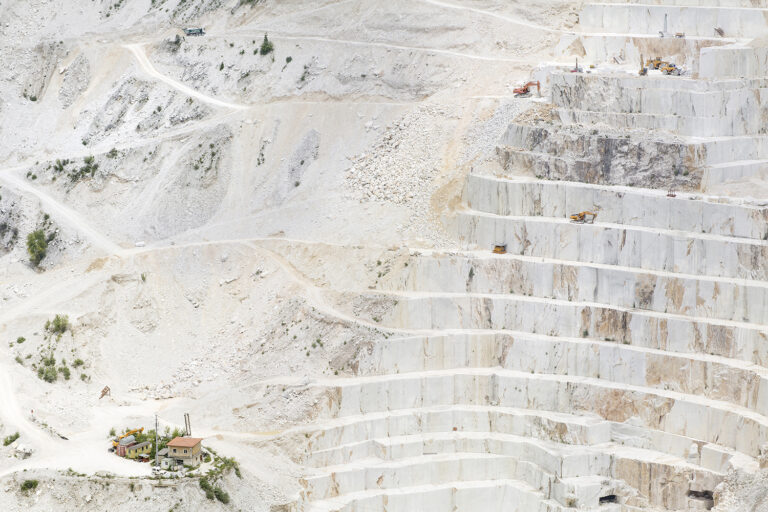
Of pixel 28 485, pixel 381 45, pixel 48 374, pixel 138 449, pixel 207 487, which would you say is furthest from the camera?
pixel 381 45

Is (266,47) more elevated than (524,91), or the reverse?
(266,47)

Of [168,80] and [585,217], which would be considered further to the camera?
[168,80]

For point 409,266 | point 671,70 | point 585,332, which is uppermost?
point 671,70

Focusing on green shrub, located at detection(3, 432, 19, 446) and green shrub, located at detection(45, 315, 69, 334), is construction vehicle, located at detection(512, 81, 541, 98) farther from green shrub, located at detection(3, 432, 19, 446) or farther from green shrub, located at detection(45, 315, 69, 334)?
green shrub, located at detection(3, 432, 19, 446)

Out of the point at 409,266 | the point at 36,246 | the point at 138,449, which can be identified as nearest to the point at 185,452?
the point at 138,449

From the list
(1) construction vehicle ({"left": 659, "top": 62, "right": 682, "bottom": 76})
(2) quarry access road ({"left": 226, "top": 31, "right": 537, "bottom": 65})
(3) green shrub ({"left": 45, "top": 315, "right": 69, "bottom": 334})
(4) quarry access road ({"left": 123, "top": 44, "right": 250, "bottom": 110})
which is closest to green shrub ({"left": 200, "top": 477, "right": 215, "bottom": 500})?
(3) green shrub ({"left": 45, "top": 315, "right": 69, "bottom": 334})

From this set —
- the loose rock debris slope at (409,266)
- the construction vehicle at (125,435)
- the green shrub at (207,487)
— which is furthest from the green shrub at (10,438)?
the green shrub at (207,487)

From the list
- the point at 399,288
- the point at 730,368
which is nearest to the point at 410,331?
the point at 399,288

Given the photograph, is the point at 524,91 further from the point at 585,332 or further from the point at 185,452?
the point at 185,452
